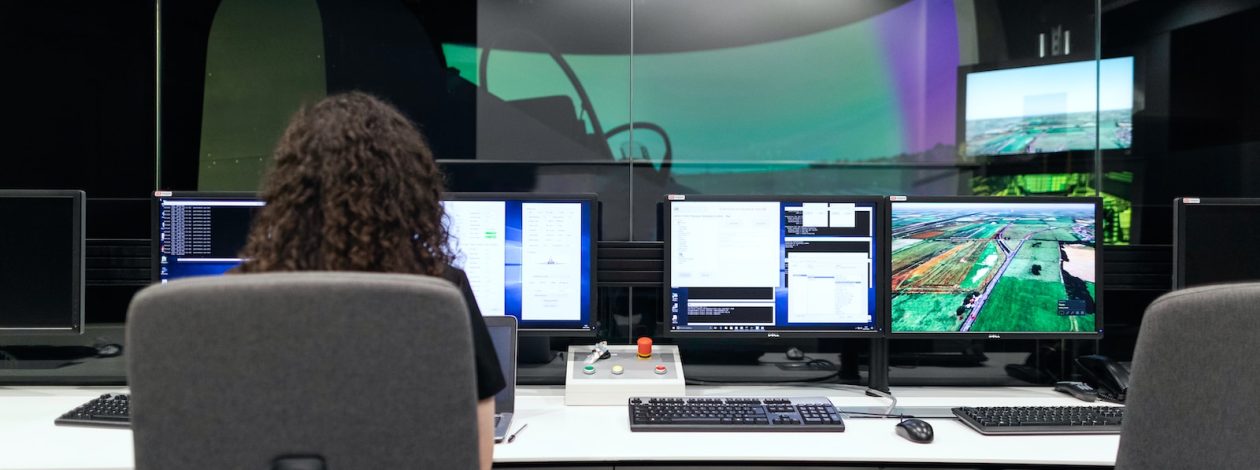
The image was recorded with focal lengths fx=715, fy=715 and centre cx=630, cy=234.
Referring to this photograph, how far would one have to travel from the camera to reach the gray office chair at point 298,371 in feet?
2.39

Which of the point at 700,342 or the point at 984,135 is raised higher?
the point at 984,135

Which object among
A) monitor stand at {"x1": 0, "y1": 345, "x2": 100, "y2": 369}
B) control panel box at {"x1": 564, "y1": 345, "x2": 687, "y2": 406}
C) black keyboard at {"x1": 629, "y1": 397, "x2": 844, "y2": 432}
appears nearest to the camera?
black keyboard at {"x1": 629, "y1": 397, "x2": 844, "y2": 432}

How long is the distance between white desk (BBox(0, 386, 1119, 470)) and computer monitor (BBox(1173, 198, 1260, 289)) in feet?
1.96

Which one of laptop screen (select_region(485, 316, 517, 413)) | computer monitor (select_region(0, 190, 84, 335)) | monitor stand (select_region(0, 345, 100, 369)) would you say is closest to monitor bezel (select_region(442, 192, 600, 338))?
laptop screen (select_region(485, 316, 517, 413))

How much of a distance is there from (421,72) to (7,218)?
3.36 ft

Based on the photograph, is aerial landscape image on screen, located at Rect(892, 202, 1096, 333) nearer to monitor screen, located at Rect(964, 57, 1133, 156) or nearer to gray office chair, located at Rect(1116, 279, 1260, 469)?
monitor screen, located at Rect(964, 57, 1133, 156)

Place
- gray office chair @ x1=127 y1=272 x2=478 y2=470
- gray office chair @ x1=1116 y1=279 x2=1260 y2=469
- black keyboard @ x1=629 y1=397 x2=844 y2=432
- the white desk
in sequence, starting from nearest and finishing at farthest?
gray office chair @ x1=127 y1=272 x2=478 y2=470 → gray office chair @ x1=1116 y1=279 x2=1260 y2=469 → the white desk → black keyboard @ x1=629 y1=397 x2=844 y2=432

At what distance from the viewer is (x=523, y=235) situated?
1701mm

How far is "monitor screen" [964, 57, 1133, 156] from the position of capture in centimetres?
192

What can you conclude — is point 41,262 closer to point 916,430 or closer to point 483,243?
point 483,243

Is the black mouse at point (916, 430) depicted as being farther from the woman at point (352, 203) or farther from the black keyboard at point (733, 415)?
the woman at point (352, 203)

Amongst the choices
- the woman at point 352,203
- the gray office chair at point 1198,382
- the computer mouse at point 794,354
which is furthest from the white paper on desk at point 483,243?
the gray office chair at point 1198,382

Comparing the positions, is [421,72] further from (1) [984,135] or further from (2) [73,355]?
(1) [984,135]

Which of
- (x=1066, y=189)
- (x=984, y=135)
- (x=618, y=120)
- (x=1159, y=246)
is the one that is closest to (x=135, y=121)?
(x=618, y=120)
